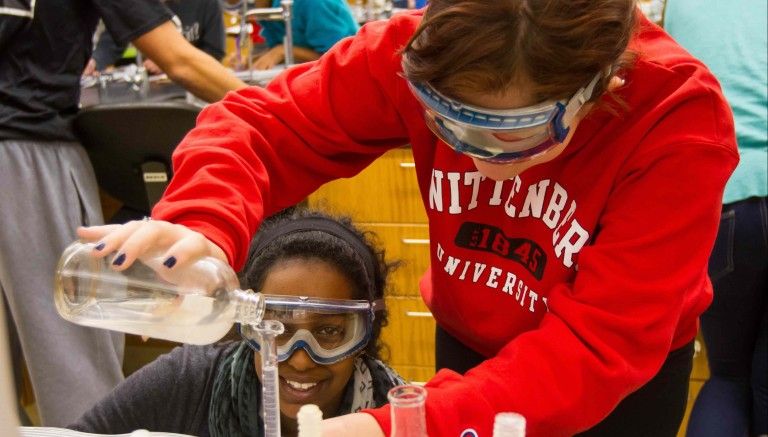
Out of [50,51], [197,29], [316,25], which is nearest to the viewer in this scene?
[50,51]

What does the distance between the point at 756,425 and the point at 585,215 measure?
152cm

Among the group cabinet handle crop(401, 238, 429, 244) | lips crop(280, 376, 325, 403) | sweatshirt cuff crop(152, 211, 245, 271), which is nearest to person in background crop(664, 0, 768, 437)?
cabinet handle crop(401, 238, 429, 244)

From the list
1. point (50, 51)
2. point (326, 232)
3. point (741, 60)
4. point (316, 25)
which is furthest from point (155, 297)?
point (316, 25)

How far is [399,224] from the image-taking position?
2.93m

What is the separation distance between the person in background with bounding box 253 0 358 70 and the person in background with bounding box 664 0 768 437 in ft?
4.50

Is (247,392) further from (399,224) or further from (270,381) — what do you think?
(399,224)

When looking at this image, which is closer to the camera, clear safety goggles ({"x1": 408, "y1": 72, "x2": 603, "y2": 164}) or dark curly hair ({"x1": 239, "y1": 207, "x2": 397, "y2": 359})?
clear safety goggles ({"x1": 408, "y1": 72, "x2": 603, "y2": 164})

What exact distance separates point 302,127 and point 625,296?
0.46 metres

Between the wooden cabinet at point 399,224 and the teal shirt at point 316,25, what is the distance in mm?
648

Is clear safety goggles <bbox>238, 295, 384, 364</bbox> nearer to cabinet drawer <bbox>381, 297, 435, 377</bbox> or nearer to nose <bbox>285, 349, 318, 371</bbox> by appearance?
nose <bbox>285, 349, 318, 371</bbox>

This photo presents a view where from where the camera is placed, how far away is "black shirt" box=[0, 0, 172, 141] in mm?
2264

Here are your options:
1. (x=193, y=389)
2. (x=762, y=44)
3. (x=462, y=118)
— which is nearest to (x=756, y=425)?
(x=762, y=44)

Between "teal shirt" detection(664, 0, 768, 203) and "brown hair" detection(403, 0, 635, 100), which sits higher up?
"brown hair" detection(403, 0, 635, 100)

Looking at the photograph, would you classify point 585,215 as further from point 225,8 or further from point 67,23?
point 225,8
